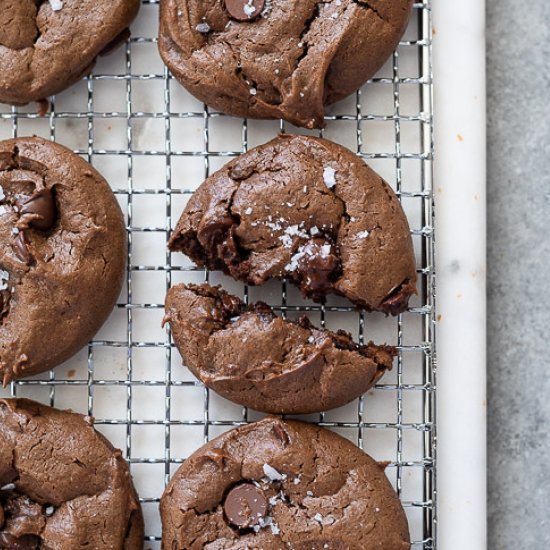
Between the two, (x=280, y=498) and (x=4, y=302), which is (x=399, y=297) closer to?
(x=280, y=498)

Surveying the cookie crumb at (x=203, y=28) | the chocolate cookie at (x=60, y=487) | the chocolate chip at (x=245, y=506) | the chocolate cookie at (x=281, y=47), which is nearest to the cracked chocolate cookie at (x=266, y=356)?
the chocolate chip at (x=245, y=506)

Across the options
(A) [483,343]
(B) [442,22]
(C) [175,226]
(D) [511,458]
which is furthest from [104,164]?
(D) [511,458]

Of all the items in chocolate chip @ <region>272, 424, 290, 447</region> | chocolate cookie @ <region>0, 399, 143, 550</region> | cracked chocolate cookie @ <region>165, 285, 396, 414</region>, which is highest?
cracked chocolate cookie @ <region>165, 285, 396, 414</region>

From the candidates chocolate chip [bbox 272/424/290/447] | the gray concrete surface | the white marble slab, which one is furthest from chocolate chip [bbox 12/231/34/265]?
the gray concrete surface

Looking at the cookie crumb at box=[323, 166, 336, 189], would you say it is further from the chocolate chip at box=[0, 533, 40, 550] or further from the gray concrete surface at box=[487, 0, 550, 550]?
the chocolate chip at box=[0, 533, 40, 550]

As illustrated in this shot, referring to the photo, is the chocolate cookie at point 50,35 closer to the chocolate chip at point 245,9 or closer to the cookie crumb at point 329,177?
the chocolate chip at point 245,9
